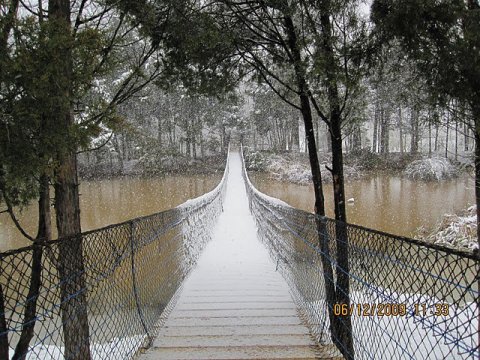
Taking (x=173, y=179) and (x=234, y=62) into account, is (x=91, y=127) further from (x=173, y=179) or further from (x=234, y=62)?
(x=173, y=179)

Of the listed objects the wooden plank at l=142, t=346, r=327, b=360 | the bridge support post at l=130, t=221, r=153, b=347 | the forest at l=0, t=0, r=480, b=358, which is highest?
the forest at l=0, t=0, r=480, b=358

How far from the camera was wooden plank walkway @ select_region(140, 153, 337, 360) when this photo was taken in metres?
2.34

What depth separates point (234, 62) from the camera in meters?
4.06

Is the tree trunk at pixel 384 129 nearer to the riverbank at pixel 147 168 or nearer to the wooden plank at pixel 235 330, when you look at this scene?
the riverbank at pixel 147 168

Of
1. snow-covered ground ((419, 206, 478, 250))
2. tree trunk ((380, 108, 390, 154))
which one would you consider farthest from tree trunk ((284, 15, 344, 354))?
tree trunk ((380, 108, 390, 154))

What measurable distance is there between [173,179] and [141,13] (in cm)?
1845

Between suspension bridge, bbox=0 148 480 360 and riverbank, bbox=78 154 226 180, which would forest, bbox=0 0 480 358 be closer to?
suspension bridge, bbox=0 148 480 360

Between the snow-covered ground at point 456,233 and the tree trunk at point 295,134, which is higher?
the tree trunk at point 295,134

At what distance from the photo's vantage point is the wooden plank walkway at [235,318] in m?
2.34

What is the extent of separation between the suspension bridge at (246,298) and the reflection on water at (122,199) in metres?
6.29
